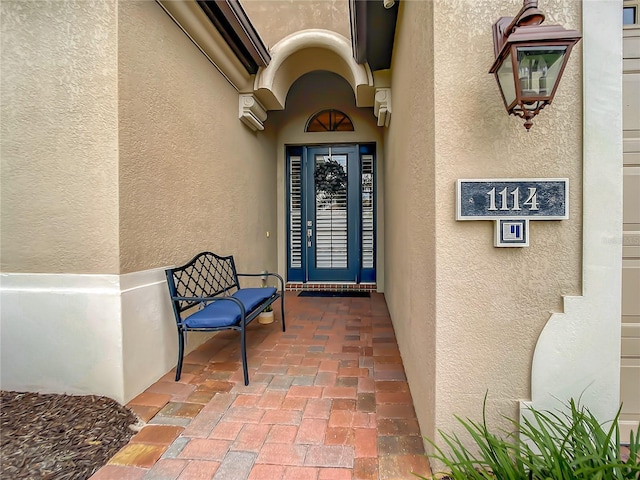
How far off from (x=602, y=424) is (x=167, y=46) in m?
3.73

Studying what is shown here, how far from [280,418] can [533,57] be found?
→ 223 cm

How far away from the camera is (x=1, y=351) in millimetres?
2223

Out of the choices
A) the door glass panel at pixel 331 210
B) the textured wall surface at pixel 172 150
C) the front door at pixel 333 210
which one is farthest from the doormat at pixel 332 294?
the textured wall surface at pixel 172 150

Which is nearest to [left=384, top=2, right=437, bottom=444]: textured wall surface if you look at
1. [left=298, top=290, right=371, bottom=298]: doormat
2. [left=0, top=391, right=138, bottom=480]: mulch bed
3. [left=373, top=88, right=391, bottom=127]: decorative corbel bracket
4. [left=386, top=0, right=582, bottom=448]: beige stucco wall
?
[left=386, top=0, right=582, bottom=448]: beige stucco wall

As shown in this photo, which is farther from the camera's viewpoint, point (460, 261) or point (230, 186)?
point (230, 186)

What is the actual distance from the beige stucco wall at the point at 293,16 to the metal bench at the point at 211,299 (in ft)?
9.34

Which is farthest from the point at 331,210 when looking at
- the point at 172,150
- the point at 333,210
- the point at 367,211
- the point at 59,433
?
the point at 59,433

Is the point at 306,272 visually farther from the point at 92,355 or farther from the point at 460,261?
the point at 460,261

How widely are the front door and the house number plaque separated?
4.29m

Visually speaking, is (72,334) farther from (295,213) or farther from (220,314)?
(295,213)

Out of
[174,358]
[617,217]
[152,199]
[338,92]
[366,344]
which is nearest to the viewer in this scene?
[617,217]

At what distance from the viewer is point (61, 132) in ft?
7.06

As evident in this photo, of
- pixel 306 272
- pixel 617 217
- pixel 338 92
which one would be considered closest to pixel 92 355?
pixel 617 217

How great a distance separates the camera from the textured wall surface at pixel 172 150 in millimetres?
2221
